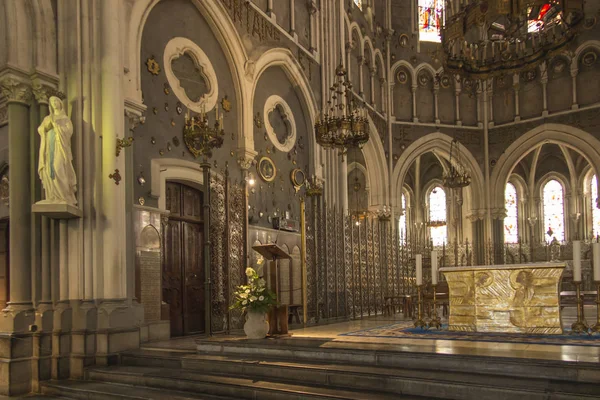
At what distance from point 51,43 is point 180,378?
5223 millimetres

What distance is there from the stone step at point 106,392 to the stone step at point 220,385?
0.39ft

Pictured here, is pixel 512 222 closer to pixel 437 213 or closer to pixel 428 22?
pixel 437 213

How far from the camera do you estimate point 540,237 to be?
27141 millimetres

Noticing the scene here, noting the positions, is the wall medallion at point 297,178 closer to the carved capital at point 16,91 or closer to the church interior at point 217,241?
the church interior at point 217,241

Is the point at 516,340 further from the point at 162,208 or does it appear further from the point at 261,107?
the point at 261,107

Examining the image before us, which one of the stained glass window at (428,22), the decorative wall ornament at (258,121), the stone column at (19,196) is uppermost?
the stained glass window at (428,22)

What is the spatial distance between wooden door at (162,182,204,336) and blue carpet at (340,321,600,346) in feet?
10.8

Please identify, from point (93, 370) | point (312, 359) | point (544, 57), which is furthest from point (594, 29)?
point (93, 370)

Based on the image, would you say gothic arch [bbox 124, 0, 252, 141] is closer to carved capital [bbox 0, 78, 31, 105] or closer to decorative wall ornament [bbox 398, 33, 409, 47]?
carved capital [bbox 0, 78, 31, 105]

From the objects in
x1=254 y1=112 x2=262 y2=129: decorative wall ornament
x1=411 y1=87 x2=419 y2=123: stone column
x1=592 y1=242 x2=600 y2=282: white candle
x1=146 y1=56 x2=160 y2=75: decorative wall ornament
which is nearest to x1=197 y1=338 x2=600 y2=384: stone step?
x1=592 y1=242 x2=600 y2=282: white candle

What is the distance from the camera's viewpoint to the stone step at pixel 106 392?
7.12m

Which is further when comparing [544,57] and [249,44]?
[249,44]

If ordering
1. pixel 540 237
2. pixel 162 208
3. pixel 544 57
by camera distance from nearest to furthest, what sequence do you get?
pixel 162 208
pixel 544 57
pixel 540 237

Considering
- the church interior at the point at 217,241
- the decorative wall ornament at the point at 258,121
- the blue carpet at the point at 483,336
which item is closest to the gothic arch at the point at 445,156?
the church interior at the point at 217,241
